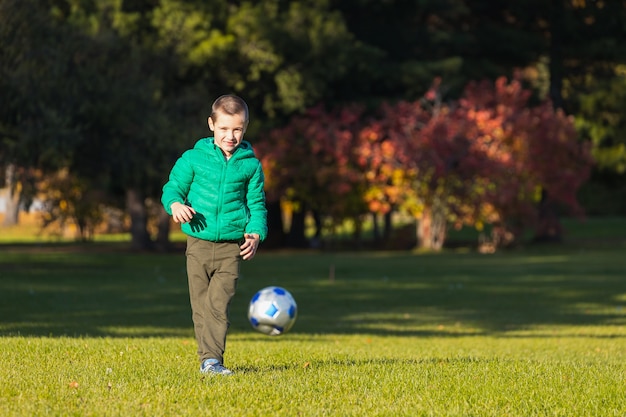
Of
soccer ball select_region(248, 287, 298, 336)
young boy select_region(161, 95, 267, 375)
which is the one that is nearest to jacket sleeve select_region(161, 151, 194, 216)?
young boy select_region(161, 95, 267, 375)

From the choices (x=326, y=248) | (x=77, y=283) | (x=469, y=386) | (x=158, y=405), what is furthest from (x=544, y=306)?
(x=326, y=248)

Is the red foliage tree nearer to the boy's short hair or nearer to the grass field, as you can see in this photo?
the grass field

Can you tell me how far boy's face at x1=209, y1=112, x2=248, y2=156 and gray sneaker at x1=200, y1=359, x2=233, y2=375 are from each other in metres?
1.51

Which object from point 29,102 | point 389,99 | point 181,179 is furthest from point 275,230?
point 181,179

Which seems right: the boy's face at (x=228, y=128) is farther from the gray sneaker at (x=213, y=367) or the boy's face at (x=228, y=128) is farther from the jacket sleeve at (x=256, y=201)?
the gray sneaker at (x=213, y=367)

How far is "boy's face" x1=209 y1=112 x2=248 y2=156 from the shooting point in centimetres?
802

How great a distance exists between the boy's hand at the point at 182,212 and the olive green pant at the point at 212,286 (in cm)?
37

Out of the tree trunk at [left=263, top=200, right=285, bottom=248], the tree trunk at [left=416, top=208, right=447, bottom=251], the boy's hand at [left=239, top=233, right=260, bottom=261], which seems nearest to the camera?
the boy's hand at [left=239, top=233, right=260, bottom=261]

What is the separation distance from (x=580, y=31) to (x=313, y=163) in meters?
13.0

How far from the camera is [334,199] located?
42.5 m

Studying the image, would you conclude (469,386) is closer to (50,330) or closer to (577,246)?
(50,330)

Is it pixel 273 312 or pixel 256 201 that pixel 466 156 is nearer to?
pixel 273 312

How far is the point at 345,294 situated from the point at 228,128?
1649cm

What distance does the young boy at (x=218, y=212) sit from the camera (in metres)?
8.12
